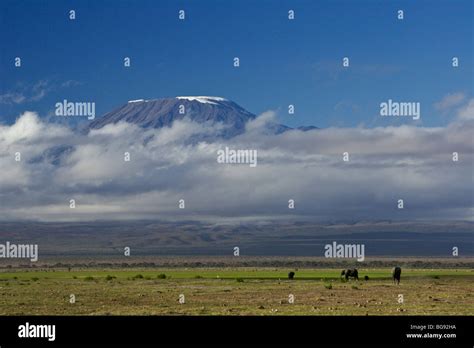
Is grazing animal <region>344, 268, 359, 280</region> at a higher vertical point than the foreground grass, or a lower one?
higher

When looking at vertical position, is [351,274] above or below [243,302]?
above

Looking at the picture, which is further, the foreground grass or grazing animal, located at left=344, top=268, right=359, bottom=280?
grazing animal, located at left=344, top=268, right=359, bottom=280

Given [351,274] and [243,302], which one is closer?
[243,302]

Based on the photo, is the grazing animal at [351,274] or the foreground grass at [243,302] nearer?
the foreground grass at [243,302]

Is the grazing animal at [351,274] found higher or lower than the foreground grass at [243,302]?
higher
